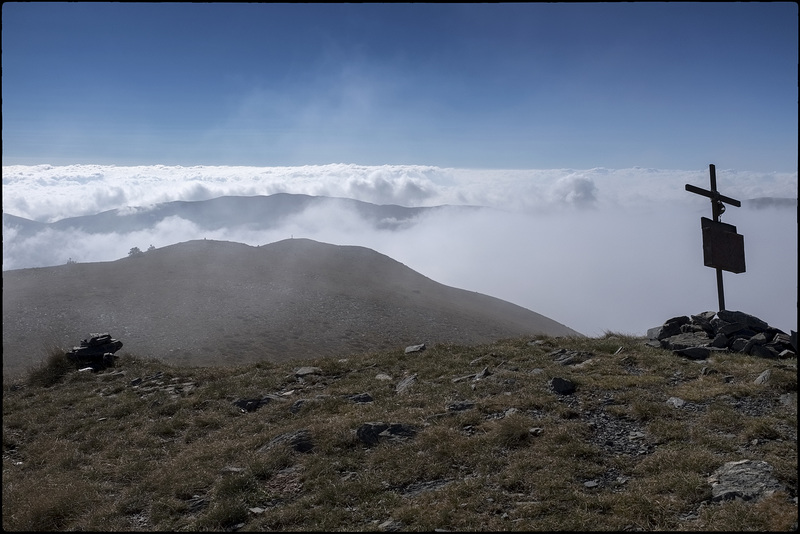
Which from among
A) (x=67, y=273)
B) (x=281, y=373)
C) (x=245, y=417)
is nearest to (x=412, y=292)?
(x=67, y=273)

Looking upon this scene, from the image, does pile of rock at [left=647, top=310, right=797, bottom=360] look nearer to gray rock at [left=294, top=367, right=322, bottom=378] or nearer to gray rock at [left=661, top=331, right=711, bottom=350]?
gray rock at [left=661, top=331, right=711, bottom=350]

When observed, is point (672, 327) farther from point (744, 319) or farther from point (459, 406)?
point (459, 406)

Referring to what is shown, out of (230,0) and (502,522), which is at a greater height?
(230,0)

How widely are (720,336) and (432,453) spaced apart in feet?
33.6

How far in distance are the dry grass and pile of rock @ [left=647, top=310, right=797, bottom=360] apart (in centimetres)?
80

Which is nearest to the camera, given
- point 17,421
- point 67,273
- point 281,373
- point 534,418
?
point 534,418

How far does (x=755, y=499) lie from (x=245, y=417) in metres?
10.2

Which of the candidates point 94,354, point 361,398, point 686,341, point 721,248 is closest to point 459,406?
point 361,398

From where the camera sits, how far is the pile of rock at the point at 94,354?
62.7 ft

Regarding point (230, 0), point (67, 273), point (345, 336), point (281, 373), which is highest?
point (230, 0)

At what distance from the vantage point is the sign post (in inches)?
630

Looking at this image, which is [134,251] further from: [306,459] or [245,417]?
[306,459]

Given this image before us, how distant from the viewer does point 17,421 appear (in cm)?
1395

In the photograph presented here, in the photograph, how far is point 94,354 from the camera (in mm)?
19469
